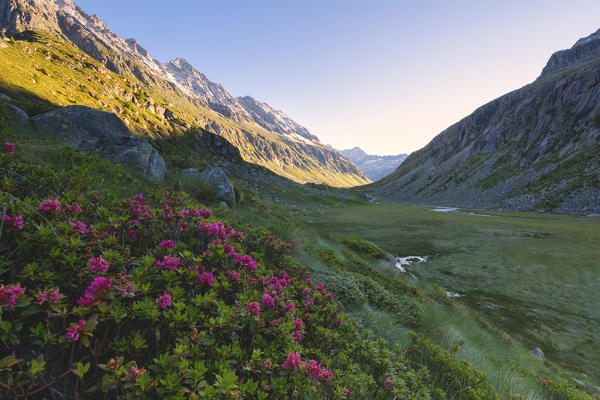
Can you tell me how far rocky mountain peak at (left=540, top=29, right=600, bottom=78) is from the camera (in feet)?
465

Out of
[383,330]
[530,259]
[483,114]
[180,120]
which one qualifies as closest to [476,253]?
[530,259]

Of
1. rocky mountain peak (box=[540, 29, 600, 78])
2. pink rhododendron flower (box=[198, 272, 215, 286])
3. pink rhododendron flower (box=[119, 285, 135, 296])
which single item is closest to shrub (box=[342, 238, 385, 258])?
pink rhododendron flower (box=[198, 272, 215, 286])

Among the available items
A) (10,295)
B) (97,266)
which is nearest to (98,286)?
(97,266)

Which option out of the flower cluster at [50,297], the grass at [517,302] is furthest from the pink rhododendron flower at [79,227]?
the grass at [517,302]

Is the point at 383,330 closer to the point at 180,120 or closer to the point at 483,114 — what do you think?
the point at 180,120

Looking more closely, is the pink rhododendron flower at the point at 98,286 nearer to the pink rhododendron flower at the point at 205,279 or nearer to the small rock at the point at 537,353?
the pink rhododendron flower at the point at 205,279

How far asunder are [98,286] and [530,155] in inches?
4585

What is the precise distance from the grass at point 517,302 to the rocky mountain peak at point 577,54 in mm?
202352

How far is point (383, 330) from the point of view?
4.76 m

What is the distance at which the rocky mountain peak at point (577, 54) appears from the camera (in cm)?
14188

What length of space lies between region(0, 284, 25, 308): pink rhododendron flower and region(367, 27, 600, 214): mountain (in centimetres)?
7093

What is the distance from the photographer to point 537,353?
6.55m

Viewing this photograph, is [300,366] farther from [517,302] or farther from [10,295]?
[517,302]

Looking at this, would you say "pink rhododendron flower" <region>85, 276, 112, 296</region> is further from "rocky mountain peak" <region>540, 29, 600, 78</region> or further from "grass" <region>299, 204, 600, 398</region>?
"rocky mountain peak" <region>540, 29, 600, 78</region>
